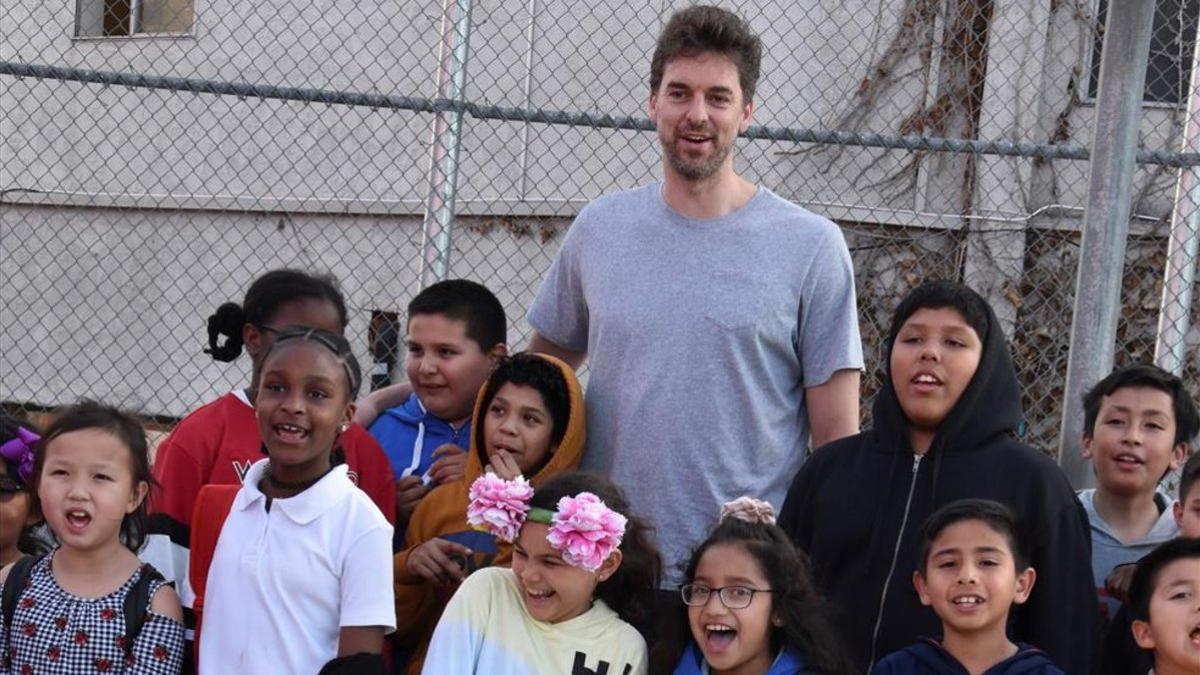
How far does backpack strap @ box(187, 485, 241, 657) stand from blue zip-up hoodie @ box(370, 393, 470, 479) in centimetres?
54

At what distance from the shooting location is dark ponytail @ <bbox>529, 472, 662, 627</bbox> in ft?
10.8

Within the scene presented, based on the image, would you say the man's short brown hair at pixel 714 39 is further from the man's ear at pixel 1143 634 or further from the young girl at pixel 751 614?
the man's ear at pixel 1143 634

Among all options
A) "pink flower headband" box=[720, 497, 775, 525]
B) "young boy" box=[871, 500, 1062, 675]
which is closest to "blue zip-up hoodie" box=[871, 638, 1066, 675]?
"young boy" box=[871, 500, 1062, 675]

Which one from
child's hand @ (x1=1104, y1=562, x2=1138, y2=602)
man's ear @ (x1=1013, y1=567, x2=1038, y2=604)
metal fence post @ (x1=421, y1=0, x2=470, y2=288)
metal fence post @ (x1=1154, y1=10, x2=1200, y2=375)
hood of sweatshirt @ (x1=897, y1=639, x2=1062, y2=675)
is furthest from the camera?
metal fence post @ (x1=421, y1=0, x2=470, y2=288)

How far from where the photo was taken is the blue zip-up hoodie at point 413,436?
384 cm

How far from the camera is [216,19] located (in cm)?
962

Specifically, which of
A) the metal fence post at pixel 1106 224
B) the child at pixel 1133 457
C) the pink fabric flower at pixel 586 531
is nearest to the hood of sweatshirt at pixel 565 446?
the pink fabric flower at pixel 586 531

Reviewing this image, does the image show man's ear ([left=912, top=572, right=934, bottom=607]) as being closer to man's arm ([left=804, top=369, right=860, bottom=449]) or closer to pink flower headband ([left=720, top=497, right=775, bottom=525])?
pink flower headband ([left=720, top=497, right=775, bottom=525])

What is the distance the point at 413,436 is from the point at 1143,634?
Result: 181 cm

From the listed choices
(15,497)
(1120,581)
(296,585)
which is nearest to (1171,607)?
(1120,581)

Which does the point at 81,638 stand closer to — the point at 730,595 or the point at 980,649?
the point at 730,595

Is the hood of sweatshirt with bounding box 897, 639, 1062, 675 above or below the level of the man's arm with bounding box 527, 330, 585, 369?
below

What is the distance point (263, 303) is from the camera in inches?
156

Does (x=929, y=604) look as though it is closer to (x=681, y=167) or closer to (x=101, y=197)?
(x=681, y=167)
